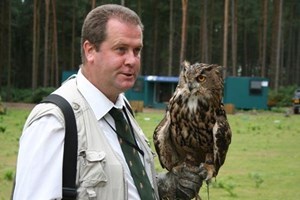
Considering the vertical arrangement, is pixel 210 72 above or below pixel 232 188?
above

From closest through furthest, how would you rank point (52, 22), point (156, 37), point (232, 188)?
point (232, 188) < point (52, 22) < point (156, 37)

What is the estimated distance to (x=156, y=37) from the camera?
163 ft

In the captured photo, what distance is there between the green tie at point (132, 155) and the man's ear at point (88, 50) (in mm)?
252

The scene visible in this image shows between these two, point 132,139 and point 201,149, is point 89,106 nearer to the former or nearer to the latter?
point 132,139

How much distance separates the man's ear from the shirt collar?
3.8 inches

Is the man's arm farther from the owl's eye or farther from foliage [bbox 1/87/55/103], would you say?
foliage [bbox 1/87/55/103]

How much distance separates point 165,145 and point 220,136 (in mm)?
405

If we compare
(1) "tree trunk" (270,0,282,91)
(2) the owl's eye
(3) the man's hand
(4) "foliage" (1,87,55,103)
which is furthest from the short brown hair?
(1) "tree trunk" (270,0,282,91)

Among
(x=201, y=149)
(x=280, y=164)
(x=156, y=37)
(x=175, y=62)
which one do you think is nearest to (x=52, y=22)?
(x=156, y=37)

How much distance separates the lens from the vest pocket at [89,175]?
2.03 meters

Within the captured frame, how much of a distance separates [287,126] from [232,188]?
38.7ft

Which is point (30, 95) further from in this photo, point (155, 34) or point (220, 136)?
point (220, 136)

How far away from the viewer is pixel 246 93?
31.8 m

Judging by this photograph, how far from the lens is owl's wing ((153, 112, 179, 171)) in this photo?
12.8 feet
